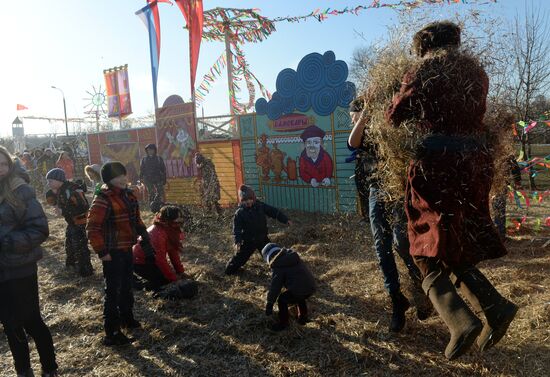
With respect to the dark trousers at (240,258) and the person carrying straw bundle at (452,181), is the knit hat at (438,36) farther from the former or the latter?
the dark trousers at (240,258)

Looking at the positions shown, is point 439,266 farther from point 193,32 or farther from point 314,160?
point 193,32

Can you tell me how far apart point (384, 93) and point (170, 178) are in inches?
420

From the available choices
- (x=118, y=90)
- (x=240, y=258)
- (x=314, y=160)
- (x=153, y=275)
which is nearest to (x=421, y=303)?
(x=240, y=258)

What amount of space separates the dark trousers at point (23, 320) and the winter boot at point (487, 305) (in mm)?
2761

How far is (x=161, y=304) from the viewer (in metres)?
4.64

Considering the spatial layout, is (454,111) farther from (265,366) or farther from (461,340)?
(265,366)

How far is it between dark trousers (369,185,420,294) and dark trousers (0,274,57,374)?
2467 millimetres

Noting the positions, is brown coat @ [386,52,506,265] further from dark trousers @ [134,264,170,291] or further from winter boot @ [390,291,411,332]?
dark trousers @ [134,264,170,291]

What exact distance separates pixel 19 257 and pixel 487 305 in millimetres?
2879

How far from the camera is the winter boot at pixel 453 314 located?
217 centimetres

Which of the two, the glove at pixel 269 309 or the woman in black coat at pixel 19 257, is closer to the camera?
the woman in black coat at pixel 19 257

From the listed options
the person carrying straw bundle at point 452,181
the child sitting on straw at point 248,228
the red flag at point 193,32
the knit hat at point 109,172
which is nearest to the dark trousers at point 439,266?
the person carrying straw bundle at point 452,181

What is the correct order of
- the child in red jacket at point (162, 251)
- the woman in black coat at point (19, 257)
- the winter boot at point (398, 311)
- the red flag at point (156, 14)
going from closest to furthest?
the woman in black coat at point (19, 257), the winter boot at point (398, 311), the child in red jacket at point (162, 251), the red flag at point (156, 14)

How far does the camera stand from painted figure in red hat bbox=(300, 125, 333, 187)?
912cm
